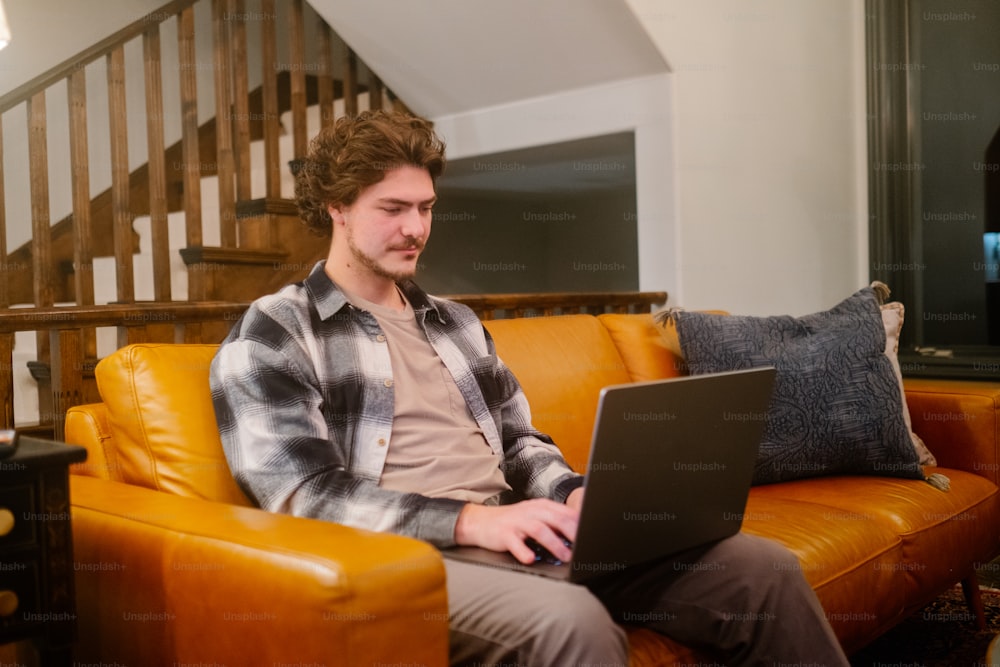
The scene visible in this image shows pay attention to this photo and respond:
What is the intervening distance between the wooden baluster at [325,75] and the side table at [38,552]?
9.29ft

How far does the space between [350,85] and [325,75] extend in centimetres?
11

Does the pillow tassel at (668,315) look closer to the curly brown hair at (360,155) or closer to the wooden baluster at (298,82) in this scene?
the curly brown hair at (360,155)

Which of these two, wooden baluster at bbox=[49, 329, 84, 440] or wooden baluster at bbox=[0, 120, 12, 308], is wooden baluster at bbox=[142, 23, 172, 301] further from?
wooden baluster at bbox=[49, 329, 84, 440]

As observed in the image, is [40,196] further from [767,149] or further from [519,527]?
[519,527]

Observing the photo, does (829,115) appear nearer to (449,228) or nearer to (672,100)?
(672,100)

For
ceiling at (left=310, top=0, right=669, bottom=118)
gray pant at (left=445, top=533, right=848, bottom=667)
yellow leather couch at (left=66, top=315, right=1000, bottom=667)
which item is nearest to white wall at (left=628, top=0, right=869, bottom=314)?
ceiling at (left=310, top=0, right=669, bottom=118)

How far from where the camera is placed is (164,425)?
4.73 feet

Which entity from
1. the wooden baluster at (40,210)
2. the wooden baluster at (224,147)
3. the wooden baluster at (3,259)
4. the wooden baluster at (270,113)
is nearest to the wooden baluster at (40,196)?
the wooden baluster at (40,210)

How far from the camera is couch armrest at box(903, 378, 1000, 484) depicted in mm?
2303

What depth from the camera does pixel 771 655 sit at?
1.32m

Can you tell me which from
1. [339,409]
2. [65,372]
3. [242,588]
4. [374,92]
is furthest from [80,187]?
[242,588]

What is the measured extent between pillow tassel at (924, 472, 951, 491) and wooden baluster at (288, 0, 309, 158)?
8.32 feet

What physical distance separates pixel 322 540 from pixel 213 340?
7.05ft

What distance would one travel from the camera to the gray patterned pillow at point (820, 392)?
7.09 feet
